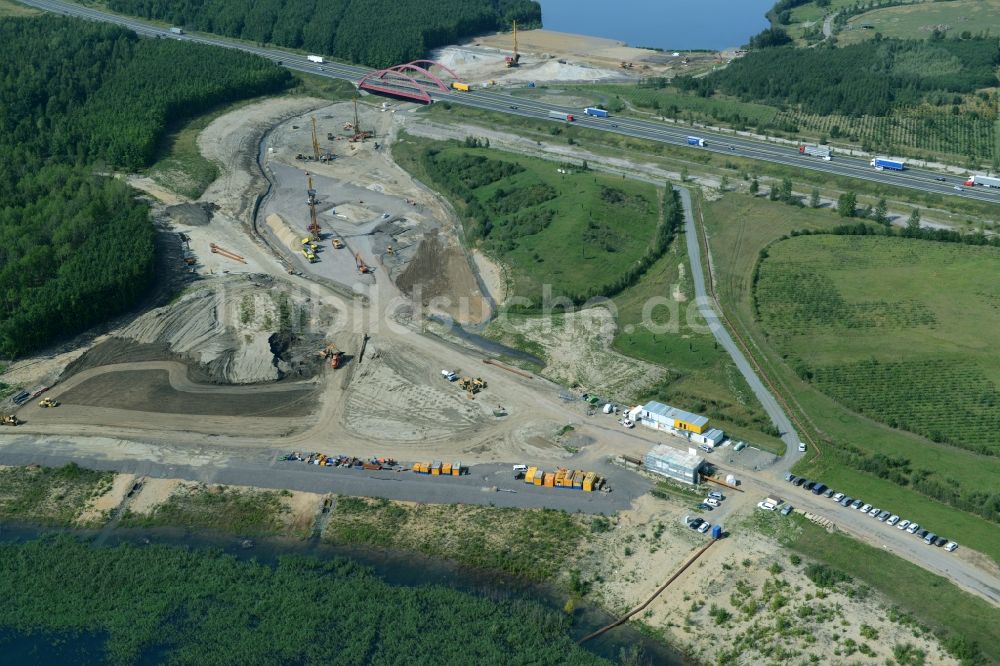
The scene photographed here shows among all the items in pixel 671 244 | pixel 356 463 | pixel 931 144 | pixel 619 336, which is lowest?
pixel 356 463

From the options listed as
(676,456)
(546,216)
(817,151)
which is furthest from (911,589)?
(817,151)

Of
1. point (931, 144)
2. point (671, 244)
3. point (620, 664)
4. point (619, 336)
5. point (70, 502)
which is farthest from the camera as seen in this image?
point (931, 144)

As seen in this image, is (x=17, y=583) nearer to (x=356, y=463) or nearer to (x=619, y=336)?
(x=356, y=463)

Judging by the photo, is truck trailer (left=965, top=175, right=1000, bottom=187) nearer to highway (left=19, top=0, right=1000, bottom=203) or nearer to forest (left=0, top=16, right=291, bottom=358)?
highway (left=19, top=0, right=1000, bottom=203)

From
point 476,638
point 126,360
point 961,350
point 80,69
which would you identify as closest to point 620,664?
point 476,638

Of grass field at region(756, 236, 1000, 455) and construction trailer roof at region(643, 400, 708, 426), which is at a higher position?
grass field at region(756, 236, 1000, 455)

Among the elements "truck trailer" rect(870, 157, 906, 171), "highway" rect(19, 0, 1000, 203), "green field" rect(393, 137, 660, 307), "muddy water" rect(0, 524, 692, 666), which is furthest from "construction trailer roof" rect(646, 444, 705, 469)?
"truck trailer" rect(870, 157, 906, 171)

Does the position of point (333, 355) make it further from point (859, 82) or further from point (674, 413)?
point (859, 82)
